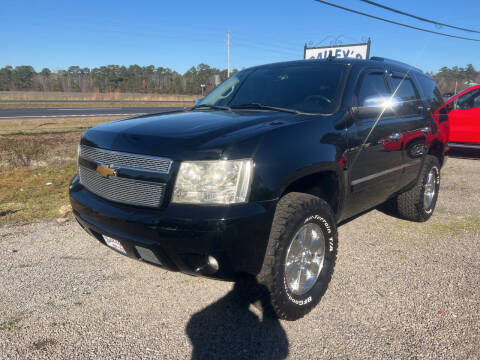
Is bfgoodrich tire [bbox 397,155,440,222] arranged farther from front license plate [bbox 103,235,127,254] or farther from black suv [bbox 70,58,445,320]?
front license plate [bbox 103,235,127,254]

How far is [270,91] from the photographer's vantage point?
11.7 ft

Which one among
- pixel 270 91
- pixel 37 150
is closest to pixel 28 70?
pixel 37 150

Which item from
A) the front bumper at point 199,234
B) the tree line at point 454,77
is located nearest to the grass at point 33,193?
the front bumper at point 199,234

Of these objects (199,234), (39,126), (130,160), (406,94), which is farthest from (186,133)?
(39,126)

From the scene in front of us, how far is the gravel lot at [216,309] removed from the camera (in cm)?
232

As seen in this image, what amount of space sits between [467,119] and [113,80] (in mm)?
82977

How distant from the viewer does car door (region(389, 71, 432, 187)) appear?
3877mm

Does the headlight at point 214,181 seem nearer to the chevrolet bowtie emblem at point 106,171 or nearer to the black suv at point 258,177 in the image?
the black suv at point 258,177

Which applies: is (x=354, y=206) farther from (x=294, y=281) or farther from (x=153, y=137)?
(x=153, y=137)

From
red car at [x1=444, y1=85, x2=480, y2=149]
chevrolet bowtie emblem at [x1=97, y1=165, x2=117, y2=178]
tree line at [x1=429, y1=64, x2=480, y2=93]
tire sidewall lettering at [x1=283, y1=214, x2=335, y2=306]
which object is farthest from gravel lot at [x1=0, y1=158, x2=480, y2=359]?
tree line at [x1=429, y1=64, x2=480, y2=93]

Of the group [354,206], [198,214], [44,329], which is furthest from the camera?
[354,206]

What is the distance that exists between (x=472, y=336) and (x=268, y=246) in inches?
61.2

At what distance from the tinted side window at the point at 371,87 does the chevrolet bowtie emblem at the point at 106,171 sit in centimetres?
223

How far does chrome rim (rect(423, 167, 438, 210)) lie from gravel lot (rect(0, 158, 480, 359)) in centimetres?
95
